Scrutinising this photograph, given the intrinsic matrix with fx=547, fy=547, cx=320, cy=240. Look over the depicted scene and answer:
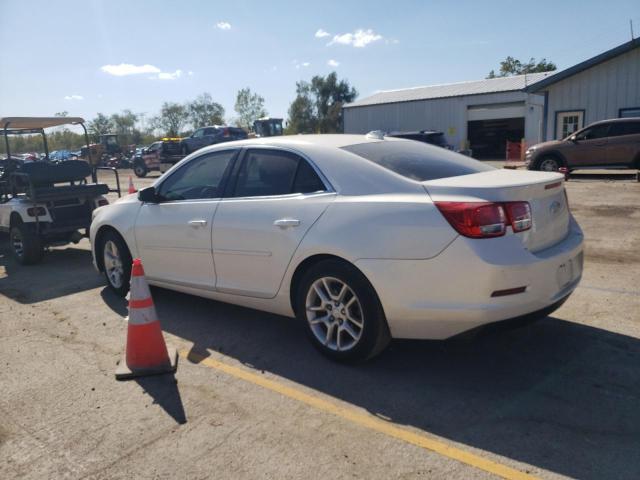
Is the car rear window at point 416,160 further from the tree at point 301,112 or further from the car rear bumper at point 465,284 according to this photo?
the tree at point 301,112

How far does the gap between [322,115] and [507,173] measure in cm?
7894

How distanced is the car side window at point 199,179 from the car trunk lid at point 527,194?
6.47 feet

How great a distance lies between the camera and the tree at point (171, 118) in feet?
314

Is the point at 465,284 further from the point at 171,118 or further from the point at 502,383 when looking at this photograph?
the point at 171,118

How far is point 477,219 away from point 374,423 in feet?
4.37

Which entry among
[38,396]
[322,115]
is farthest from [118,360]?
[322,115]

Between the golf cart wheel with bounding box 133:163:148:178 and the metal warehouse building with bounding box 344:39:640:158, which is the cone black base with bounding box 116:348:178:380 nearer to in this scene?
the metal warehouse building with bounding box 344:39:640:158

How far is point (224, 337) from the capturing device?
4617 mm

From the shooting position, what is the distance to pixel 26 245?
7.83m

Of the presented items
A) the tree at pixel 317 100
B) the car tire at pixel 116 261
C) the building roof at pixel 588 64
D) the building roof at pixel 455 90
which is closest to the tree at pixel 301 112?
the tree at pixel 317 100

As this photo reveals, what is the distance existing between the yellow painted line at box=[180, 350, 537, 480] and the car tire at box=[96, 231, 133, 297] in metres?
1.91

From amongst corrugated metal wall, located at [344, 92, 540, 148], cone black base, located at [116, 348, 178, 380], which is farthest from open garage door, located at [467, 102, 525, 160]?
cone black base, located at [116, 348, 178, 380]

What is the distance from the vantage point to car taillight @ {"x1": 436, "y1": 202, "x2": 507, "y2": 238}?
10.6 ft

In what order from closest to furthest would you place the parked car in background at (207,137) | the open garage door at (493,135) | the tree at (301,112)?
1. the parked car in background at (207,137)
2. the open garage door at (493,135)
3. the tree at (301,112)
